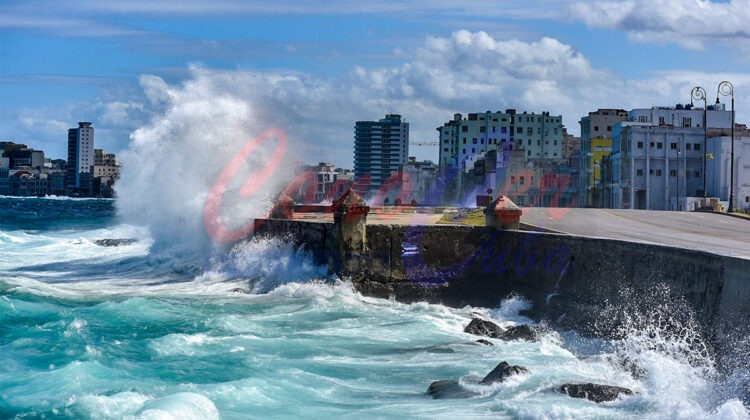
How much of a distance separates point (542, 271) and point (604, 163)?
194 feet

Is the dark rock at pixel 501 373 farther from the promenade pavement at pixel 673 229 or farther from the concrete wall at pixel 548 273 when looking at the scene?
the promenade pavement at pixel 673 229

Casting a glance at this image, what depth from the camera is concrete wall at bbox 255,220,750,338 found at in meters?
14.7

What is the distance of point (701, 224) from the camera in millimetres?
30641

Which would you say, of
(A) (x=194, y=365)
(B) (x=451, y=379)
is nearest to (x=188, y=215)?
(A) (x=194, y=365)

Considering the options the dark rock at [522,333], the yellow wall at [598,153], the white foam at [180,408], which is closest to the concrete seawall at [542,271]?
the dark rock at [522,333]

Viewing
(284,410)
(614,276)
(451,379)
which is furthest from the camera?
(614,276)

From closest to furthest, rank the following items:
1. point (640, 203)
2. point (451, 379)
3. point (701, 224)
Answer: point (451, 379), point (701, 224), point (640, 203)

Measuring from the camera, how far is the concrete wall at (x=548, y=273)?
14664mm

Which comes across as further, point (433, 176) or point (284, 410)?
point (433, 176)

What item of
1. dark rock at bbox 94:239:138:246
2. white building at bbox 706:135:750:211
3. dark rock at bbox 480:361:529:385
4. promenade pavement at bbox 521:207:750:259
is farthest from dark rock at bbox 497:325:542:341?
white building at bbox 706:135:750:211

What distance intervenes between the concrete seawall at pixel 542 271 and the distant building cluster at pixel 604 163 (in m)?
17.4

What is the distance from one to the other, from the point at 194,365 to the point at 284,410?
298cm

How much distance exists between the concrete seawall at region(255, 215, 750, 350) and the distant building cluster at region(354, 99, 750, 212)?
57.2 feet

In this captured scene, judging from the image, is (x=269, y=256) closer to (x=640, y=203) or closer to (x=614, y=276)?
(x=614, y=276)
